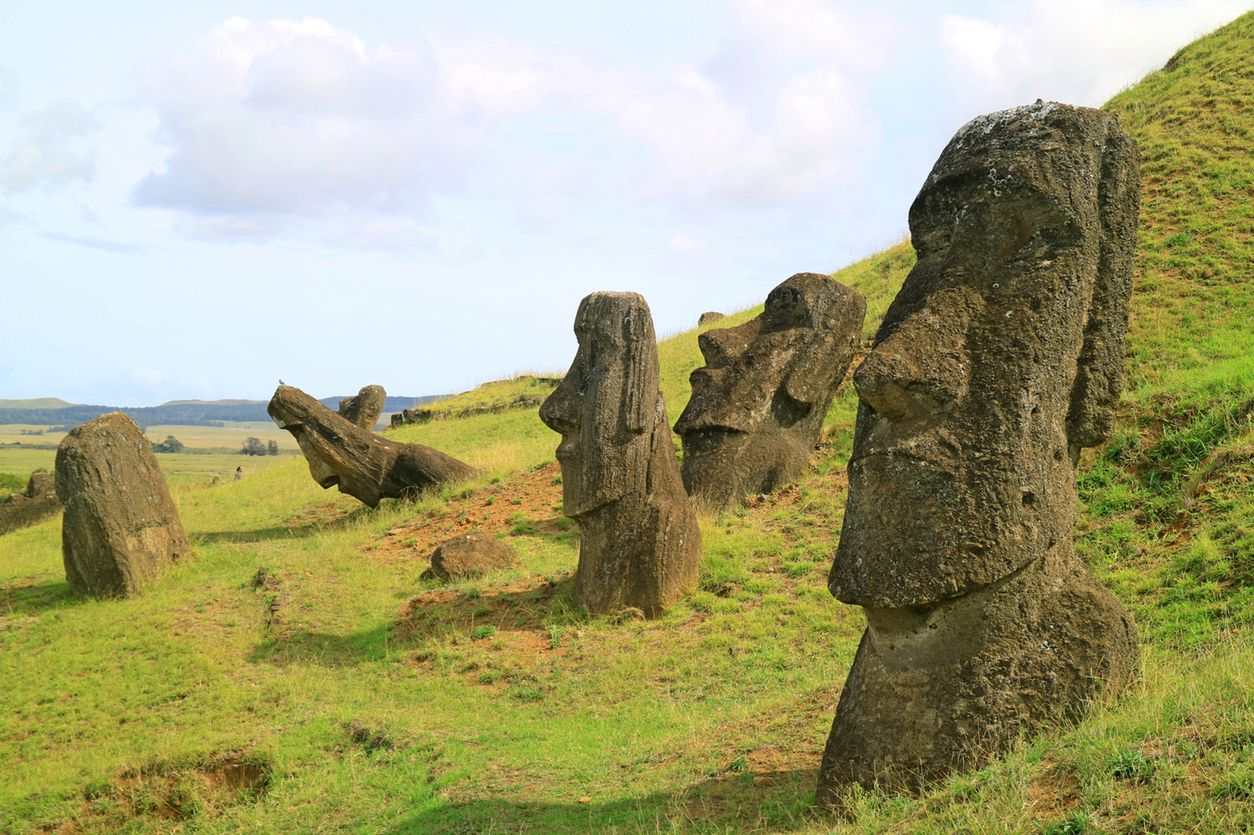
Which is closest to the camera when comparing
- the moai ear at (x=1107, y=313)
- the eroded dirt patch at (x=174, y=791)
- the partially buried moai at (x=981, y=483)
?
the partially buried moai at (x=981, y=483)

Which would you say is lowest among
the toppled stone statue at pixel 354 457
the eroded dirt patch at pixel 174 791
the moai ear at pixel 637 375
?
the eroded dirt patch at pixel 174 791

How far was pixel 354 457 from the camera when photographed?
66.8 ft

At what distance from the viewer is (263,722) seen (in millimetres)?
11109

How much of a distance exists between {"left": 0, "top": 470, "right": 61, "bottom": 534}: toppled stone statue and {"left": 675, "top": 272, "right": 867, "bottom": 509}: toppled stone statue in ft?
55.1

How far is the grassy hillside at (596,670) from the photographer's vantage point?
601 cm

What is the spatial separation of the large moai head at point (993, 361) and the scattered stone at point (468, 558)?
31.8 feet

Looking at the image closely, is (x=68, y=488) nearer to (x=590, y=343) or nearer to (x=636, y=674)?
(x=590, y=343)

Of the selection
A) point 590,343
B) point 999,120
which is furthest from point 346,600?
point 999,120

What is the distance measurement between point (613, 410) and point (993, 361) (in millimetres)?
7157

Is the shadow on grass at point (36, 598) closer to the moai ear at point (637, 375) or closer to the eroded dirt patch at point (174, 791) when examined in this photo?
the eroded dirt patch at point (174, 791)

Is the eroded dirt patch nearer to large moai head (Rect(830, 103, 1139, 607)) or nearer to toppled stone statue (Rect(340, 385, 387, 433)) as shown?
large moai head (Rect(830, 103, 1139, 607))

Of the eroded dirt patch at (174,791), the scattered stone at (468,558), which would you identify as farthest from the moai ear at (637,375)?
the eroded dirt patch at (174,791)

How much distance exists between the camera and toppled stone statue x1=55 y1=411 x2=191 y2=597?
16469mm

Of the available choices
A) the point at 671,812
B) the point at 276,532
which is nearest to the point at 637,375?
the point at 671,812
